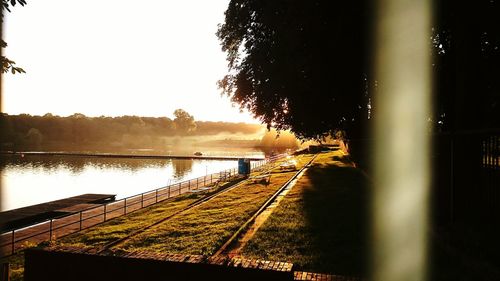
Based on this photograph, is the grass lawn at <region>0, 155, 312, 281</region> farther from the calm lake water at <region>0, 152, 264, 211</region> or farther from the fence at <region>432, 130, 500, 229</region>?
the calm lake water at <region>0, 152, 264, 211</region>

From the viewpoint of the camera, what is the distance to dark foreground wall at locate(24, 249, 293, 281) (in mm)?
5832

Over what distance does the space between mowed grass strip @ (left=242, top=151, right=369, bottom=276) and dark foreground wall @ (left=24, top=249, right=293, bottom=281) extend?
102 inches

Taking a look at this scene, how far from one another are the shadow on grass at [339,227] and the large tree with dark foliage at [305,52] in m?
4.91

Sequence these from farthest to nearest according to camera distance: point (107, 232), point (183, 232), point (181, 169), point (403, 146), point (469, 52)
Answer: point (181, 169), point (107, 232), point (403, 146), point (183, 232), point (469, 52)

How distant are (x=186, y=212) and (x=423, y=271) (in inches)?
477

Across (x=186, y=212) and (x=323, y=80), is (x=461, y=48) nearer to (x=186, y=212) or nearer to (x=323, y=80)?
(x=323, y=80)

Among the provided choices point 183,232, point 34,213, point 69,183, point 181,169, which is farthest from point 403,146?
point 181,169

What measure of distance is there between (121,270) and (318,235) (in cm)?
587

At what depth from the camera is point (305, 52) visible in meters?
14.0

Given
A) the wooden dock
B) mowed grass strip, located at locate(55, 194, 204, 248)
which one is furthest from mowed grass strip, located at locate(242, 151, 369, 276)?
the wooden dock

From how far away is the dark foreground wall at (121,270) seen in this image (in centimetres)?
583

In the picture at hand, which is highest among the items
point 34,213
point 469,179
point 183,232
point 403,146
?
point 403,146

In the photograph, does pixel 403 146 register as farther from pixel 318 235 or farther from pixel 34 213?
pixel 34 213

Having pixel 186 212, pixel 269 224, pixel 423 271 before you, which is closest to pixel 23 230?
pixel 186 212
